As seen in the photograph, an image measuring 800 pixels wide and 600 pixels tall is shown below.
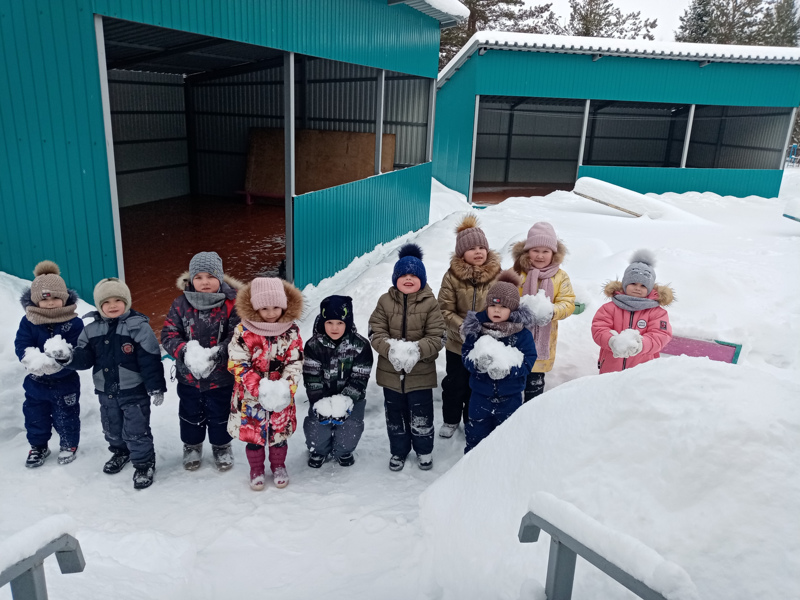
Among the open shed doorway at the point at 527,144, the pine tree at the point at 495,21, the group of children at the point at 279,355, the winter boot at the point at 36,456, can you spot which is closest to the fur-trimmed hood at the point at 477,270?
the group of children at the point at 279,355

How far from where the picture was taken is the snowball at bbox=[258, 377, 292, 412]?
3.80 metres

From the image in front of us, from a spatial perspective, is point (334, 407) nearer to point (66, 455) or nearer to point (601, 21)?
point (66, 455)

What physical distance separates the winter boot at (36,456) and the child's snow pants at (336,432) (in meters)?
1.91

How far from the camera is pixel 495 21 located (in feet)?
110

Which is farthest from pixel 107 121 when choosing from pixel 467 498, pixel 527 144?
pixel 527 144

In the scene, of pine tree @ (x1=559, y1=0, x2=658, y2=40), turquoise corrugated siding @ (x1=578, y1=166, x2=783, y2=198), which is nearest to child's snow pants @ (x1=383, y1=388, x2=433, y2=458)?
turquoise corrugated siding @ (x1=578, y1=166, x2=783, y2=198)

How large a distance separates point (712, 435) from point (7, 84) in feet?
19.1

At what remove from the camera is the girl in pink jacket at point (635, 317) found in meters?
4.25

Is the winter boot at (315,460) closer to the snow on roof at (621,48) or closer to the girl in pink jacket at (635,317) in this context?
the girl in pink jacket at (635,317)

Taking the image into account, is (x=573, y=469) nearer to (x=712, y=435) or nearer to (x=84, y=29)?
(x=712, y=435)

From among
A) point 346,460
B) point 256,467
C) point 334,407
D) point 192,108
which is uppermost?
point 192,108

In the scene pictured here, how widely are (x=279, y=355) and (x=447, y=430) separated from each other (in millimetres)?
1654

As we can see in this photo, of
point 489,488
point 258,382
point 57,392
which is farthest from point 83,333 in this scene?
point 489,488

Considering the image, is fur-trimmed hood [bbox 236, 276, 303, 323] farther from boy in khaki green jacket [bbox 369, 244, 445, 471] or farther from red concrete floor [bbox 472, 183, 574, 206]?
red concrete floor [bbox 472, 183, 574, 206]
